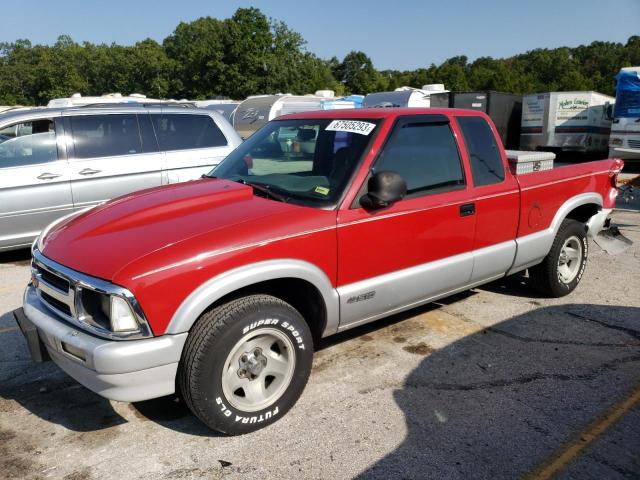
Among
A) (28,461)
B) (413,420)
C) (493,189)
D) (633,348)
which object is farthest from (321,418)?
(633,348)

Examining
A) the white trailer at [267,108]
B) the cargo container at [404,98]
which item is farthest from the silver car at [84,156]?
the cargo container at [404,98]

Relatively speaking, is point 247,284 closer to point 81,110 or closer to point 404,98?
point 81,110

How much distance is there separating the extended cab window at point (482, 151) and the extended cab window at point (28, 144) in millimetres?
4868

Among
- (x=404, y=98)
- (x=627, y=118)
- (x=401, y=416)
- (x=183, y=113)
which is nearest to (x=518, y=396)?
(x=401, y=416)

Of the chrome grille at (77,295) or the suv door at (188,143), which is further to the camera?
the suv door at (188,143)

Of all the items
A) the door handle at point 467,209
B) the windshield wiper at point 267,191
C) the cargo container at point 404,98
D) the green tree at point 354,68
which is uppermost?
the green tree at point 354,68

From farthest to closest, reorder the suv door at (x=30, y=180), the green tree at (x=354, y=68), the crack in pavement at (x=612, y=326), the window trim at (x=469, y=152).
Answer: the green tree at (x=354, y=68) < the suv door at (x=30, y=180) < the crack in pavement at (x=612, y=326) < the window trim at (x=469, y=152)

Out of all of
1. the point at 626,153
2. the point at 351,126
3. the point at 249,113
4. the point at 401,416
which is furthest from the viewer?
the point at 249,113

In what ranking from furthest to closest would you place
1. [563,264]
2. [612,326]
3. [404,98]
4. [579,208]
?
[404,98], [579,208], [563,264], [612,326]

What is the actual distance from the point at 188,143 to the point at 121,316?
16.7 feet

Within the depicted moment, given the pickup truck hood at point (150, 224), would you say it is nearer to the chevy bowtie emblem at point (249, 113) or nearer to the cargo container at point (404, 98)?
the cargo container at point (404, 98)

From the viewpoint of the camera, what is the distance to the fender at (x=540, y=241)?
4562mm

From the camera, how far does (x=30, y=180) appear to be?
625 cm

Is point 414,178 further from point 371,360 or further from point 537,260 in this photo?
point 537,260
